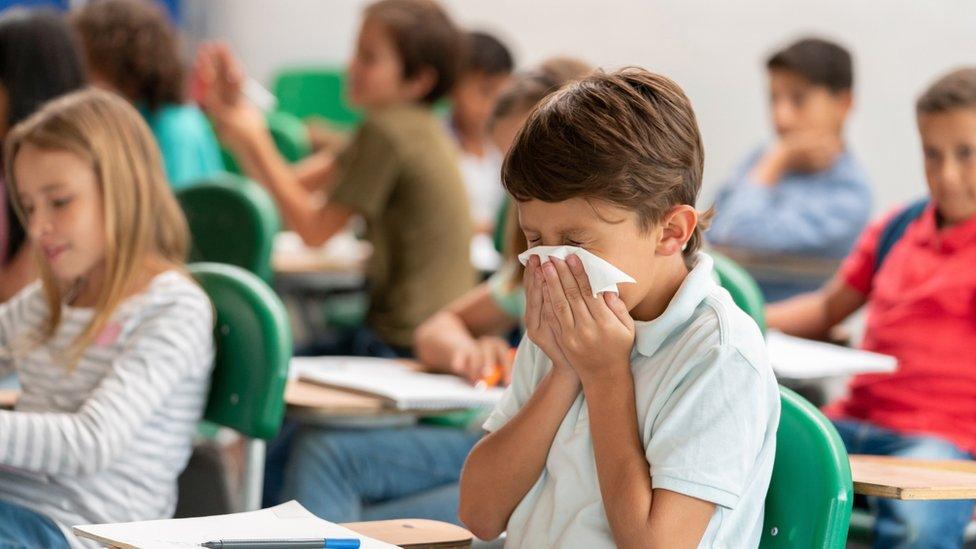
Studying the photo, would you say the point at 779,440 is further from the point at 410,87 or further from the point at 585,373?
the point at 410,87

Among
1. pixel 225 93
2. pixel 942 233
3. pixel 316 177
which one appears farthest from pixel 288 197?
pixel 942 233

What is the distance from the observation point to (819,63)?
3.76 metres

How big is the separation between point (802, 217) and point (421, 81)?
3.61ft

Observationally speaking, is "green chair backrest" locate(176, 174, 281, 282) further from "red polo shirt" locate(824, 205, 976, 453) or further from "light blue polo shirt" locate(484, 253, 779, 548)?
"light blue polo shirt" locate(484, 253, 779, 548)

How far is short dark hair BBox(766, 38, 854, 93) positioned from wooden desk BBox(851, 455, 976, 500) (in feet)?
7.53

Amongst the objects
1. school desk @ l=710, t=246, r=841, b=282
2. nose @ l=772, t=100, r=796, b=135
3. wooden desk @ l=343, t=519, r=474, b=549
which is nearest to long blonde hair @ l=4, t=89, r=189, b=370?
wooden desk @ l=343, t=519, r=474, b=549

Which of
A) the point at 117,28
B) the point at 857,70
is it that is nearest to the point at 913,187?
the point at 857,70

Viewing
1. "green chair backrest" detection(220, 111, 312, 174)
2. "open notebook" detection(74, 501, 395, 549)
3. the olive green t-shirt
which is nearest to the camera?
"open notebook" detection(74, 501, 395, 549)

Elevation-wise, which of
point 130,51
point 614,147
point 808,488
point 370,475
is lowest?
point 370,475

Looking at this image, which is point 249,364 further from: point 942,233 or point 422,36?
point 422,36

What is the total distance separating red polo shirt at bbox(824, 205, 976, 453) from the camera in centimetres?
217

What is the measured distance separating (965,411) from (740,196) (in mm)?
1569

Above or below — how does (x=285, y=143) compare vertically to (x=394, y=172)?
below

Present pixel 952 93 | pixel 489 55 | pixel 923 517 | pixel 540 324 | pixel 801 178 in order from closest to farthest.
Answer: pixel 540 324, pixel 923 517, pixel 952 93, pixel 801 178, pixel 489 55
